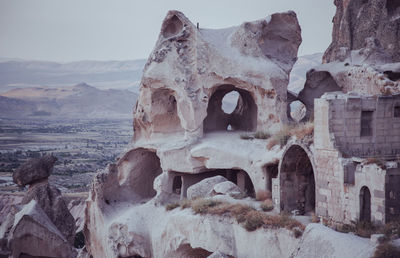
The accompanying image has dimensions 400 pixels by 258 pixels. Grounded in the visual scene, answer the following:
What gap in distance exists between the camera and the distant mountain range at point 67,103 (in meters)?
147

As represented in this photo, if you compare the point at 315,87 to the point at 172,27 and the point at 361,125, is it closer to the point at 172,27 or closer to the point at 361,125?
the point at 172,27

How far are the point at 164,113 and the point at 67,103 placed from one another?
5225 inches

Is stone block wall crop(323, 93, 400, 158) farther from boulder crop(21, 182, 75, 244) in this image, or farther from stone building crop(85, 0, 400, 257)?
boulder crop(21, 182, 75, 244)

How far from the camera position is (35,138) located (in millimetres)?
97812

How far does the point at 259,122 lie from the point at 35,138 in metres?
78.3

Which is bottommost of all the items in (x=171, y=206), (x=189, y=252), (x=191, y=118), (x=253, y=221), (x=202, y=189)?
(x=189, y=252)

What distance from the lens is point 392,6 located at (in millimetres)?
A: 29656

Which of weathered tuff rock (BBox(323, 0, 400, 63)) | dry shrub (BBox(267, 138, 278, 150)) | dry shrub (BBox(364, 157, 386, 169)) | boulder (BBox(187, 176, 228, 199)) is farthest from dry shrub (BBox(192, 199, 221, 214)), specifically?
weathered tuff rock (BBox(323, 0, 400, 63))

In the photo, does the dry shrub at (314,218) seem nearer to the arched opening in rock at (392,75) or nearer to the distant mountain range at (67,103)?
the arched opening in rock at (392,75)

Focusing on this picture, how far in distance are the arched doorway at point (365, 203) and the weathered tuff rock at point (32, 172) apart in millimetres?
17287

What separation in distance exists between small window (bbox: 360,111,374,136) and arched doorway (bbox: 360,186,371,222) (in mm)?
1788

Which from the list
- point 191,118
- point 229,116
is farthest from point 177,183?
point 229,116

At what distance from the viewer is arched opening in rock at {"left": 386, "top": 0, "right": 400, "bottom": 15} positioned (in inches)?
1156

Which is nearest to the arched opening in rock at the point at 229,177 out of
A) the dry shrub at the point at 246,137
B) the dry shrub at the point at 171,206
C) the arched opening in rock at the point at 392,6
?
the dry shrub at the point at 246,137
